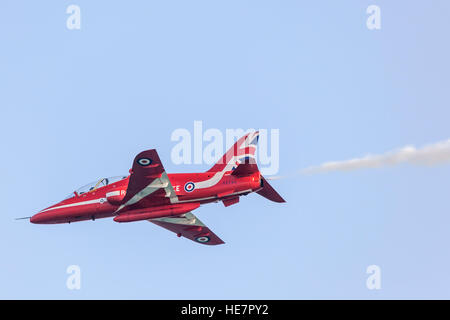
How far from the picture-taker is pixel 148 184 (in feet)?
156

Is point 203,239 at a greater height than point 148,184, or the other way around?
point 148,184

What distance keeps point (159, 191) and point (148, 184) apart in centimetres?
83

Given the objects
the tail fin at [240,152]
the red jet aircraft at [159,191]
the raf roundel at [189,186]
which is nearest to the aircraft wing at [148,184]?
the red jet aircraft at [159,191]

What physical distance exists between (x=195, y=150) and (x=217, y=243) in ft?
24.0

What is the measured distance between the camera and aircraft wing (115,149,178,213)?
46.1m

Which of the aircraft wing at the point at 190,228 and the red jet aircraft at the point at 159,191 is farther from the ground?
the red jet aircraft at the point at 159,191

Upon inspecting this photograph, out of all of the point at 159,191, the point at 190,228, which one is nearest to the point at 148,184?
the point at 159,191

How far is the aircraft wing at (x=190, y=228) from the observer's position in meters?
53.5

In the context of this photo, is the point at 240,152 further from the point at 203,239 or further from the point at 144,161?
the point at 203,239

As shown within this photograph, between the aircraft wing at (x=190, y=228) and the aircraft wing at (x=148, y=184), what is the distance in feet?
16.3

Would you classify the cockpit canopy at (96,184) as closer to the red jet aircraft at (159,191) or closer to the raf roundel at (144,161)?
the red jet aircraft at (159,191)
